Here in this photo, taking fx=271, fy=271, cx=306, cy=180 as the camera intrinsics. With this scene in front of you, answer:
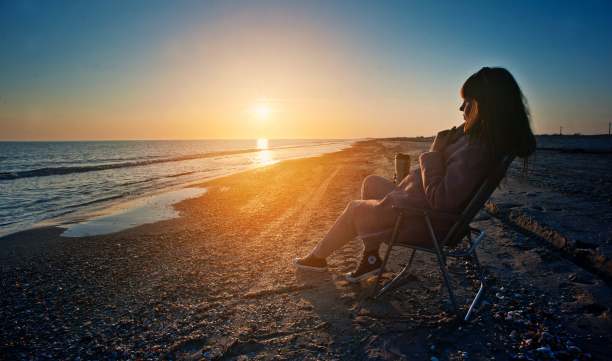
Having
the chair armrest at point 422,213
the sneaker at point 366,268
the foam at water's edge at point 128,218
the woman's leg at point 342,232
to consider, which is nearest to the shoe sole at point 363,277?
the sneaker at point 366,268

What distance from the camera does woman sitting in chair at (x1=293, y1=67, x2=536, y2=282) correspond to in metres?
1.88

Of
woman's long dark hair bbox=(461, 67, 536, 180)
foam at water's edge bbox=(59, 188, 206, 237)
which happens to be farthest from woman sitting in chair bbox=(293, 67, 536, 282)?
foam at water's edge bbox=(59, 188, 206, 237)

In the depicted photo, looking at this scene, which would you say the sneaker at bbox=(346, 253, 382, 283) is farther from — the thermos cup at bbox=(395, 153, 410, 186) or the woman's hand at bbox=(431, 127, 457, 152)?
the woman's hand at bbox=(431, 127, 457, 152)

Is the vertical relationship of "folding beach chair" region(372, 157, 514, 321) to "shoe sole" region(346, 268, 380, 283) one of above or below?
above

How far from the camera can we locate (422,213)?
208 centimetres

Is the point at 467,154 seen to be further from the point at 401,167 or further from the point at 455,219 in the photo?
the point at 401,167

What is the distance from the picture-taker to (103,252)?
4035mm

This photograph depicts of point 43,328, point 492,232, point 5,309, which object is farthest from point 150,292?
point 492,232

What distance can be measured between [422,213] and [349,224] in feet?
2.64

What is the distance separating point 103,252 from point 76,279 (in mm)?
956

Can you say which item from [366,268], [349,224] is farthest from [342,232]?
[366,268]

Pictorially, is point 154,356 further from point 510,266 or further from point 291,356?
point 510,266

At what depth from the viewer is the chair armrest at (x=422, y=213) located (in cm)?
199

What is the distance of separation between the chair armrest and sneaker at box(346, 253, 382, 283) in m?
0.79
